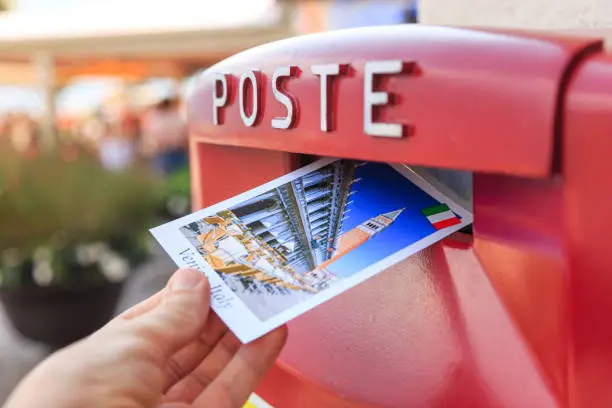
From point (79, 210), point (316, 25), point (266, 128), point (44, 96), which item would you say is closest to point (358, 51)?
point (266, 128)

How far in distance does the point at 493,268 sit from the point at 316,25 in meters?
4.40

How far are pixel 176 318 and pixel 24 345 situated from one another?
2.69 meters

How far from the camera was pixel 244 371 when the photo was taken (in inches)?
28.8

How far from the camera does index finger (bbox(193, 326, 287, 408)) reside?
2.37 feet

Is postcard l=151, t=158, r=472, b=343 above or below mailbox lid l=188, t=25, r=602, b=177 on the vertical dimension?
below

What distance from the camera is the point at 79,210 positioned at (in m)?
2.74

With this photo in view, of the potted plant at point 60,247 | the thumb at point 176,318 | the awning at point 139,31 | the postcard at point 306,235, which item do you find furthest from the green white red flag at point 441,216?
the awning at point 139,31

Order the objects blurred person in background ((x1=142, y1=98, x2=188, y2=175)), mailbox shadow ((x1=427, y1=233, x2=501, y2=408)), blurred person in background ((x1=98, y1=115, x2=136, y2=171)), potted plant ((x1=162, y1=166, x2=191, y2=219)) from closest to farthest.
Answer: mailbox shadow ((x1=427, y1=233, x2=501, y2=408))
potted plant ((x1=162, y1=166, x2=191, y2=219))
blurred person in background ((x1=142, y1=98, x2=188, y2=175))
blurred person in background ((x1=98, y1=115, x2=136, y2=171))

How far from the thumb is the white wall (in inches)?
22.6

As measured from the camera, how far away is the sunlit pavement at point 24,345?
107 inches

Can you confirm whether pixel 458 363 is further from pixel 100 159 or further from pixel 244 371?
pixel 100 159

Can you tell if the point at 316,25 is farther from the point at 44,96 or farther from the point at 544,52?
the point at 544,52

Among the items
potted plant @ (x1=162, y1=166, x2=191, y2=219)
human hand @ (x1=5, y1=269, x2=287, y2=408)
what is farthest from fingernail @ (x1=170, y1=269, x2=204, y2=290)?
potted plant @ (x1=162, y1=166, x2=191, y2=219)

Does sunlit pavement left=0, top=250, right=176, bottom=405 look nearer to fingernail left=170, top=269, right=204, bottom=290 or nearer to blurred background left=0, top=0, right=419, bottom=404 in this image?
blurred background left=0, top=0, right=419, bottom=404
